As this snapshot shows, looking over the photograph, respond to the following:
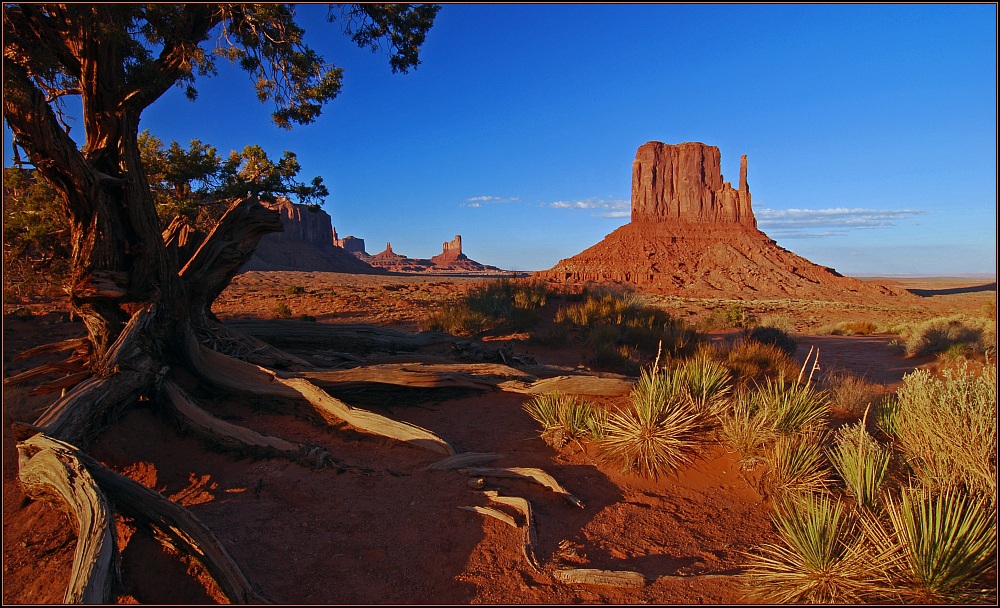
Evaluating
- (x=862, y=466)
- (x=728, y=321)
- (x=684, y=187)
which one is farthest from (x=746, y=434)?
(x=684, y=187)

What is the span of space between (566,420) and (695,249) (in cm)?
7104

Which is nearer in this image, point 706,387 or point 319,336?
point 706,387

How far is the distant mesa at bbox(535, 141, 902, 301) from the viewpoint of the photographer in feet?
191

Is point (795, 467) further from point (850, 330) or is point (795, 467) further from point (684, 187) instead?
point (684, 187)

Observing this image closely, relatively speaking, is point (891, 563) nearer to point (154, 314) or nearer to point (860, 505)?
point (860, 505)

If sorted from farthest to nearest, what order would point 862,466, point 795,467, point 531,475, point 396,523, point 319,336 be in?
point 319,336, point 531,475, point 795,467, point 396,523, point 862,466

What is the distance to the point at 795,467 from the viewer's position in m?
4.59

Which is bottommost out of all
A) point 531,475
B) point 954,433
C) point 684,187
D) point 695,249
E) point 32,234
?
point 531,475

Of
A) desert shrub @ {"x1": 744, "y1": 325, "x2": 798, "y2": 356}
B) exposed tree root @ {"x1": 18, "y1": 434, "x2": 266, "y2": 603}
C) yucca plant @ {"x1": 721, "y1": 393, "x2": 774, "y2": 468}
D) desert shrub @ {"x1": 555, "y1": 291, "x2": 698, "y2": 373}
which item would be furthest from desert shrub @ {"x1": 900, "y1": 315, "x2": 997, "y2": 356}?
exposed tree root @ {"x1": 18, "y1": 434, "x2": 266, "y2": 603}

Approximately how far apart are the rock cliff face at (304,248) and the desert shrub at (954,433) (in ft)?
273

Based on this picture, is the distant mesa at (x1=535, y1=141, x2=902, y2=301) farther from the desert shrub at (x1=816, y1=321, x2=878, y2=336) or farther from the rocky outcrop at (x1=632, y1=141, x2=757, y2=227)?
the desert shrub at (x1=816, y1=321, x2=878, y2=336)

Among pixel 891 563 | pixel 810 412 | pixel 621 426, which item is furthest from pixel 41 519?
pixel 810 412

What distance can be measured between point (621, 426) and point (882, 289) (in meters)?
67.0

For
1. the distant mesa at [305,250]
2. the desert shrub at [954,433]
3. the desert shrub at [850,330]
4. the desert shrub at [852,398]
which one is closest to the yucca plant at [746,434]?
the desert shrub at [954,433]
